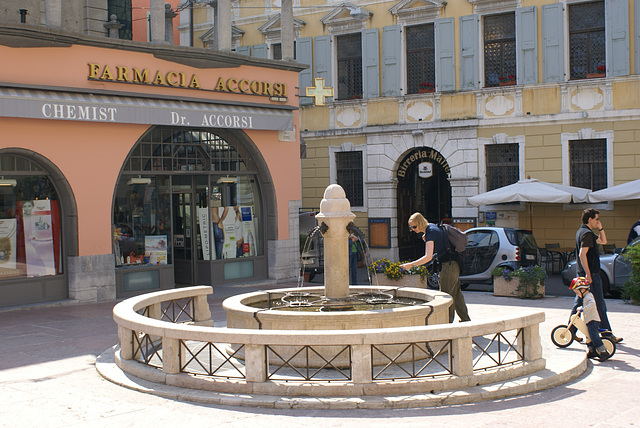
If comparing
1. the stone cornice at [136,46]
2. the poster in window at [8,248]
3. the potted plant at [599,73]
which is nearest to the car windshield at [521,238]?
the potted plant at [599,73]

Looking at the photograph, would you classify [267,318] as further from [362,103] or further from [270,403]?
[362,103]

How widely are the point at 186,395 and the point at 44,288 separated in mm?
8320

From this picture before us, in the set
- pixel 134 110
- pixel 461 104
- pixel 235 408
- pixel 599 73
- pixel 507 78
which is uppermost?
pixel 507 78

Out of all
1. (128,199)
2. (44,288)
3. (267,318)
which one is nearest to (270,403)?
(267,318)

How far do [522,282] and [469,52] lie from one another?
9182 mm

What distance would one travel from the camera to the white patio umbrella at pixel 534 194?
19.3 meters

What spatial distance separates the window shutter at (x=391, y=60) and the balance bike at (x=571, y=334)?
1493 centimetres

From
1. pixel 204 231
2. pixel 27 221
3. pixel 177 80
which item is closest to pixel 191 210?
pixel 204 231

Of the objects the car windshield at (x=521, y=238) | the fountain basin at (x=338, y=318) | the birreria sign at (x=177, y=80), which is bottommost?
the fountain basin at (x=338, y=318)

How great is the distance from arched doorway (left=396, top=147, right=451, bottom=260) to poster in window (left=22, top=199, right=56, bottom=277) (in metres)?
11.7

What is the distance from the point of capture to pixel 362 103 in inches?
950

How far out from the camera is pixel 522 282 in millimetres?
15375

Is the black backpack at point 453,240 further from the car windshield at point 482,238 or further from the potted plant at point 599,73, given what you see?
the potted plant at point 599,73

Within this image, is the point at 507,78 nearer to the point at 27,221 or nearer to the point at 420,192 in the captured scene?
the point at 420,192
